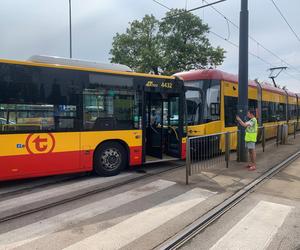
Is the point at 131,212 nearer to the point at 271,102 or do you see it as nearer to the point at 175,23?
the point at 271,102

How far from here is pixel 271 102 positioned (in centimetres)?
1742

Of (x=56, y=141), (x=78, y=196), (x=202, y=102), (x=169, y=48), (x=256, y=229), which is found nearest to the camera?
(x=256, y=229)

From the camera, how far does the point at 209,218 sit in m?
5.06

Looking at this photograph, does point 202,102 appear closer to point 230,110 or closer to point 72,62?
point 230,110

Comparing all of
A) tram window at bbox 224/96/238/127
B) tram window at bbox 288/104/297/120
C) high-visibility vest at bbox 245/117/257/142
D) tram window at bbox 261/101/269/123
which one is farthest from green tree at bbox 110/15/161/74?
high-visibility vest at bbox 245/117/257/142

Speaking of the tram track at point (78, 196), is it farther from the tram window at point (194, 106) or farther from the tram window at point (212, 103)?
the tram window at point (212, 103)

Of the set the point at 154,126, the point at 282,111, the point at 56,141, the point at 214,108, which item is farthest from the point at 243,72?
the point at 282,111

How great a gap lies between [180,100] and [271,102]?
9.80 m

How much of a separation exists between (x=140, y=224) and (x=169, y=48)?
1275 inches

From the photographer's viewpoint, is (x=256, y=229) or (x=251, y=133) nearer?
(x=256, y=229)

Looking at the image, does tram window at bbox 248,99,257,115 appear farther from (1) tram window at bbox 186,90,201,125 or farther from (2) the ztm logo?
(2) the ztm logo

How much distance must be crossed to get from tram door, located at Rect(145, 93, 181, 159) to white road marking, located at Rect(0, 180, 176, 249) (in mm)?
2670

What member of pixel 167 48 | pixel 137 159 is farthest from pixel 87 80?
pixel 167 48

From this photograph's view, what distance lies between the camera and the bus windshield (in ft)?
35.2
